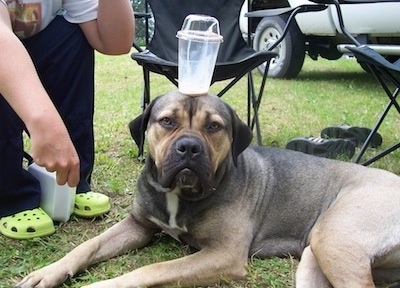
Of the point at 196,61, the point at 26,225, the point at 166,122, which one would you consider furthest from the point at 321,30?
the point at 26,225

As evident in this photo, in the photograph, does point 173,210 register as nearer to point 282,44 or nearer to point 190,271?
point 190,271

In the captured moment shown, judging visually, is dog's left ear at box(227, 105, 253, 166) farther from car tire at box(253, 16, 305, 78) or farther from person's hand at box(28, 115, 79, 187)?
car tire at box(253, 16, 305, 78)

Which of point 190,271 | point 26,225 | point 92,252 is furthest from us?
point 26,225

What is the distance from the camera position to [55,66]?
10.7 ft

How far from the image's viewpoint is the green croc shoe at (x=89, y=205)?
3.32 meters

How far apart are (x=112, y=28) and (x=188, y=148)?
Answer: 39.2 inches

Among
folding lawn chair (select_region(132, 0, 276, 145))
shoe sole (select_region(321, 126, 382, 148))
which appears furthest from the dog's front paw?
shoe sole (select_region(321, 126, 382, 148))

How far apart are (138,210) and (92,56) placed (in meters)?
0.97

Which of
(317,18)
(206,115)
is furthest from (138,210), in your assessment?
(317,18)

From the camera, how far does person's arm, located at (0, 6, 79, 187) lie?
194 centimetres

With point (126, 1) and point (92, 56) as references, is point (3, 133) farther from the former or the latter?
point (126, 1)

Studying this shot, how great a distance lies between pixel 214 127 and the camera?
2848 mm

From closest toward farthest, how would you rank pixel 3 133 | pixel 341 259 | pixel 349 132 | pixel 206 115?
pixel 341 259 → pixel 206 115 → pixel 3 133 → pixel 349 132

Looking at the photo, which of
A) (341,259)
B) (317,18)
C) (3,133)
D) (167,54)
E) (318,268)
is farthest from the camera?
(317,18)
